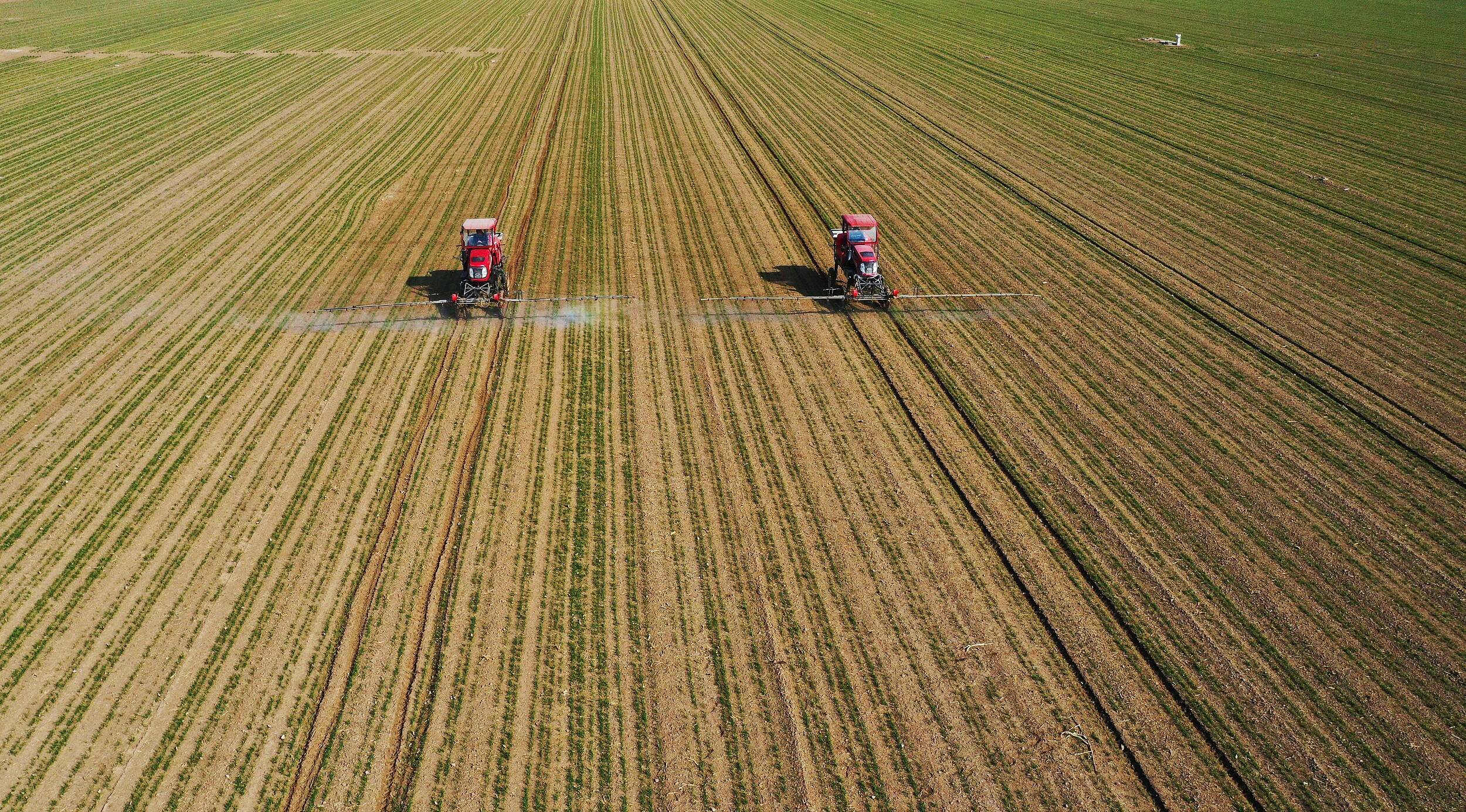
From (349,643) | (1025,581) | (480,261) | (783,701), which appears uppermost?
(480,261)

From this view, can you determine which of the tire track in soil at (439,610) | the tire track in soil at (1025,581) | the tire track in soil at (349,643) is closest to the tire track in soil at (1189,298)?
the tire track in soil at (1025,581)

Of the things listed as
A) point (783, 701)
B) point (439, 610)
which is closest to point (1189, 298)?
point (783, 701)

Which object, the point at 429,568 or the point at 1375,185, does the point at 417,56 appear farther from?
the point at 1375,185

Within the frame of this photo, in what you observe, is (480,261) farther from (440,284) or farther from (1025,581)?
(1025,581)

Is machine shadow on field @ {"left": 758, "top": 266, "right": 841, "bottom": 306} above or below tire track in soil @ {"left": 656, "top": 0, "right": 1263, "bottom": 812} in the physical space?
above

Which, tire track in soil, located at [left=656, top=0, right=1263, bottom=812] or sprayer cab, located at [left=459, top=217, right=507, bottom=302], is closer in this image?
tire track in soil, located at [left=656, top=0, right=1263, bottom=812]

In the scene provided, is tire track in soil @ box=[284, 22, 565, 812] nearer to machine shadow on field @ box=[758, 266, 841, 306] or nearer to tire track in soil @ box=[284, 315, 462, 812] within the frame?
tire track in soil @ box=[284, 315, 462, 812]

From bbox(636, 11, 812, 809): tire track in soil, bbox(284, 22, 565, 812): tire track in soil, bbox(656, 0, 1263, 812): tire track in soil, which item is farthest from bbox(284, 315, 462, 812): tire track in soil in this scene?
bbox(656, 0, 1263, 812): tire track in soil
